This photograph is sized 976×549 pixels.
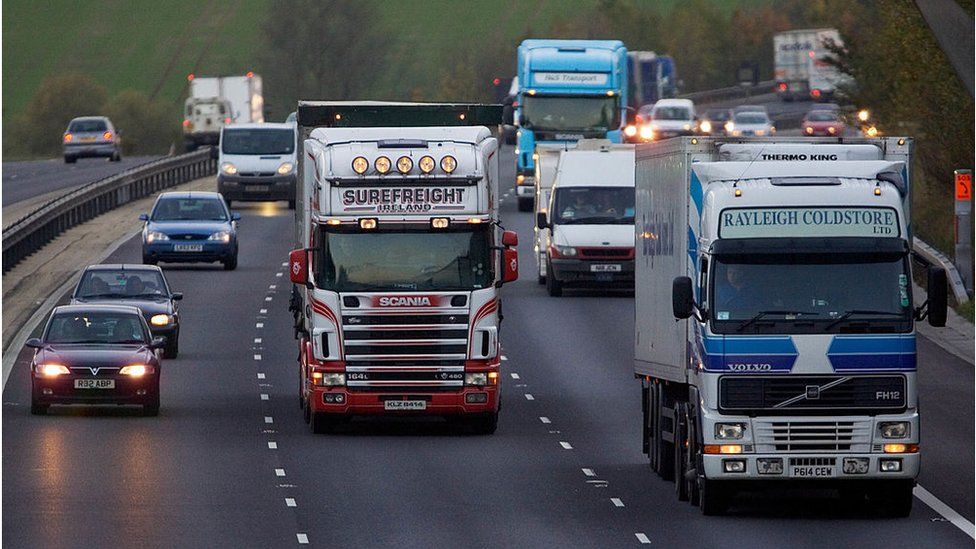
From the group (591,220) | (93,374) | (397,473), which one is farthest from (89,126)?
(397,473)

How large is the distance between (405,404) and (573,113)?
105 ft

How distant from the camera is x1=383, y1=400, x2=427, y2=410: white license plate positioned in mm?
26688

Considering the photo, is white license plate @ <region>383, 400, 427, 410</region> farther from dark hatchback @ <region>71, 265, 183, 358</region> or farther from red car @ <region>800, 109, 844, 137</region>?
red car @ <region>800, 109, 844, 137</region>

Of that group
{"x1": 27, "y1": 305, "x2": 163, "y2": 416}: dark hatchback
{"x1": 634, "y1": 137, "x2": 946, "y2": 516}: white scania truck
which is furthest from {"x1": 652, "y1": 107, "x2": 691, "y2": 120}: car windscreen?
{"x1": 634, "y1": 137, "x2": 946, "y2": 516}: white scania truck

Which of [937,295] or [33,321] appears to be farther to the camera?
[33,321]

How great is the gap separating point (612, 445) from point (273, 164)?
34.0 metres

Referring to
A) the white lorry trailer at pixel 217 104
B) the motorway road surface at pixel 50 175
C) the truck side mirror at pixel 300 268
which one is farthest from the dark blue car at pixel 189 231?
the white lorry trailer at pixel 217 104


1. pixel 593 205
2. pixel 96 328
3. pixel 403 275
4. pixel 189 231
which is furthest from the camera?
pixel 189 231

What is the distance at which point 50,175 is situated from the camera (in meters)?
78.4

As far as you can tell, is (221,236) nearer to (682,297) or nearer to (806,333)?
(682,297)

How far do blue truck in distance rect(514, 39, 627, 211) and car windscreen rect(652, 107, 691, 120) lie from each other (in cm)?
2968

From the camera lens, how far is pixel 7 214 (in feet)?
197

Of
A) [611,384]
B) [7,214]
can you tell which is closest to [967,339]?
[611,384]

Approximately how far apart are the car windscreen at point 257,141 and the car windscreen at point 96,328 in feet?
97.4
